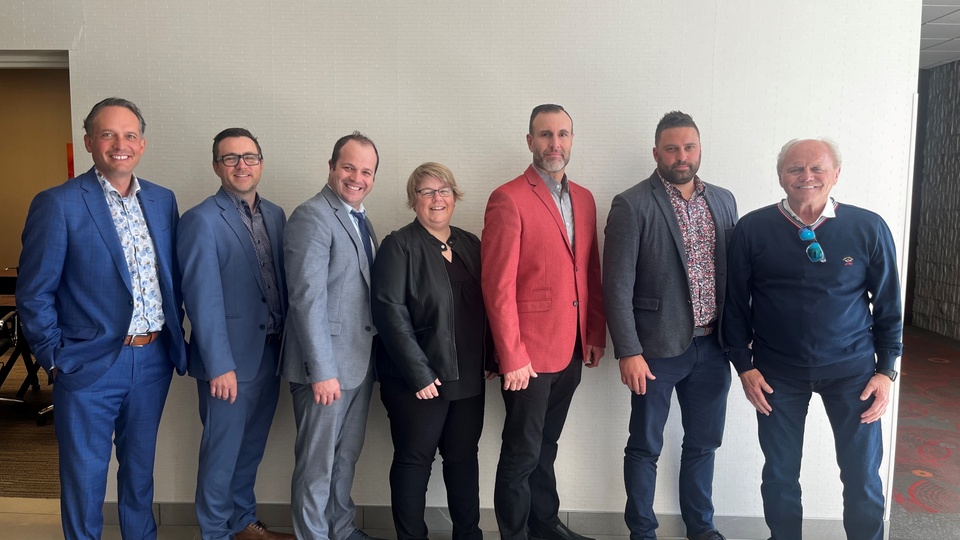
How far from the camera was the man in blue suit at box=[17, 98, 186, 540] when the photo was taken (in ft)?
6.53

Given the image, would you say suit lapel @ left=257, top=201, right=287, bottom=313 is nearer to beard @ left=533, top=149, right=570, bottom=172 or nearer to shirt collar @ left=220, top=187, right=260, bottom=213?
shirt collar @ left=220, top=187, right=260, bottom=213

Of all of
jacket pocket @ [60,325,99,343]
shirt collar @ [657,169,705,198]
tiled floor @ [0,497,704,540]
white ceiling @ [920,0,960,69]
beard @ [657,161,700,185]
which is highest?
white ceiling @ [920,0,960,69]

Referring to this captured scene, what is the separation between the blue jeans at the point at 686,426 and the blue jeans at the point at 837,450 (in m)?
0.20

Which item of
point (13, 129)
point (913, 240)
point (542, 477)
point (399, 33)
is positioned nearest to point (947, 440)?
point (542, 477)

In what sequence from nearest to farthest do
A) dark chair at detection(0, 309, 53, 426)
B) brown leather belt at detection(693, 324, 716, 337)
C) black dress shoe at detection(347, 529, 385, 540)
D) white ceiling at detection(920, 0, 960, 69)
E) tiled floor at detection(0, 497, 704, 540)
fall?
1. brown leather belt at detection(693, 324, 716, 337)
2. black dress shoe at detection(347, 529, 385, 540)
3. tiled floor at detection(0, 497, 704, 540)
4. dark chair at detection(0, 309, 53, 426)
5. white ceiling at detection(920, 0, 960, 69)

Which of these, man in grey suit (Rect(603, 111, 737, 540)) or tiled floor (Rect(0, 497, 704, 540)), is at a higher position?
man in grey suit (Rect(603, 111, 737, 540))

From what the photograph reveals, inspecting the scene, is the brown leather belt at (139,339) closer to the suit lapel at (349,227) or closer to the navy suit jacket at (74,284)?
the navy suit jacket at (74,284)

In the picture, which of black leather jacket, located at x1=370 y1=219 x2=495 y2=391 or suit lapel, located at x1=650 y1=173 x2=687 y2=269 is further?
suit lapel, located at x1=650 y1=173 x2=687 y2=269

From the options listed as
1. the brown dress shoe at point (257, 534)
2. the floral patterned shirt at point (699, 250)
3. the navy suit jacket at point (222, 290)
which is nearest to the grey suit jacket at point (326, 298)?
the navy suit jacket at point (222, 290)

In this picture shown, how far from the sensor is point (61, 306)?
2057 mm

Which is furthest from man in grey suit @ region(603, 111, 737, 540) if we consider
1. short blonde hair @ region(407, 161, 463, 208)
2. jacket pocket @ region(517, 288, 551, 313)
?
short blonde hair @ region(407, 161, 463, 208)

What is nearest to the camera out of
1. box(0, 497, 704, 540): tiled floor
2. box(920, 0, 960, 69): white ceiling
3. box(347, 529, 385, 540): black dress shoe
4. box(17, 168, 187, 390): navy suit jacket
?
box(17, 168, 187, 390): navy suit jacket

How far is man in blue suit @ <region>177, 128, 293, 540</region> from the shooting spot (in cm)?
215

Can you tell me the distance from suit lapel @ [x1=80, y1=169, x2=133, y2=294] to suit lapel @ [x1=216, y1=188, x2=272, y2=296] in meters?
0.37
